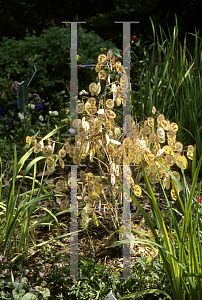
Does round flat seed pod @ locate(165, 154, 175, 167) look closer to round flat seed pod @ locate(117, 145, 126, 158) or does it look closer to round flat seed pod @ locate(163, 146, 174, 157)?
round flat seed pod @ locate(163, 146, 174, 157)

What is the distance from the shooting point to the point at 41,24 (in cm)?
616

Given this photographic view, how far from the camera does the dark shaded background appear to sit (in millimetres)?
5727

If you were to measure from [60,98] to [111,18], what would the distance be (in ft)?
8.63

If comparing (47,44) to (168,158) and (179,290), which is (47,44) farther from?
(179,290)

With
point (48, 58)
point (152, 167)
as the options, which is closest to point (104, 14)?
point (48, 58)

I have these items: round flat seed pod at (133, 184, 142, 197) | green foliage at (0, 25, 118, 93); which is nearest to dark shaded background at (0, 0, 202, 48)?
green foliage at (0, 25, 118, 93)

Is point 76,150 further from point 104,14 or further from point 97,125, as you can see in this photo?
point 104,14

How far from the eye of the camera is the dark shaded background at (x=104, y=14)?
5727mm

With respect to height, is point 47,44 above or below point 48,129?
above

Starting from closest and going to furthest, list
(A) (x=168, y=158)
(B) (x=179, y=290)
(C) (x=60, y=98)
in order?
(B) (x=179, y=290) → (A) (x=168, y=158) → (C) (x=60, y=98)

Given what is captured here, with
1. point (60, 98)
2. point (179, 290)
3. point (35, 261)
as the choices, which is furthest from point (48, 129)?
point (179, 290)

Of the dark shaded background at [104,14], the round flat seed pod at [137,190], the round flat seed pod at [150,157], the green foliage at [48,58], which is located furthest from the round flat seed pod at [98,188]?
the dark shaded background at [104,14]

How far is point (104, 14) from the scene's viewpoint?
5.89 metres

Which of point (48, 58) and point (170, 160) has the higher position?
point (48, 58)
